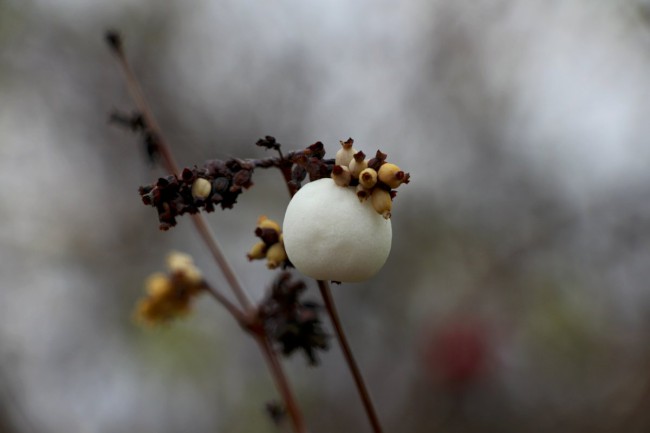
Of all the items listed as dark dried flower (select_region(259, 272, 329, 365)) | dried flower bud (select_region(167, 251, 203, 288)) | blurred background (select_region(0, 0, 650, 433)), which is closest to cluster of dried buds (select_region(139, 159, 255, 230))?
dark dried flower (select_region(259, 272, 329, 365))

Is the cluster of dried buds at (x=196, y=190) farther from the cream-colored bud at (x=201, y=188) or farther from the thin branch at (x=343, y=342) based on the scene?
the thin branch at (x=343, y=342)

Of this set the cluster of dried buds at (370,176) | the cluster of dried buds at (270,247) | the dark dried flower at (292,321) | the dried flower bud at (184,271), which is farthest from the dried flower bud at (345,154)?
the dried flower bud at (184,271)

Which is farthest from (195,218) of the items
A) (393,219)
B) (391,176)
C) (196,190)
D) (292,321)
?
(393,219)

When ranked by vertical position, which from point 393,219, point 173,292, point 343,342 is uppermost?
point 393,219

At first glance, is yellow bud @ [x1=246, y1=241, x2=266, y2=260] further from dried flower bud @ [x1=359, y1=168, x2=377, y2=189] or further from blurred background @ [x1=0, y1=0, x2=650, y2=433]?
blurred background @ [x1=0, y1=0, x2=650, y2=433]

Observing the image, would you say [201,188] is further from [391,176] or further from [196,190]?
[391,176]

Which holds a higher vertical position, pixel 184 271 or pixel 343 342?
pixel 184 271
